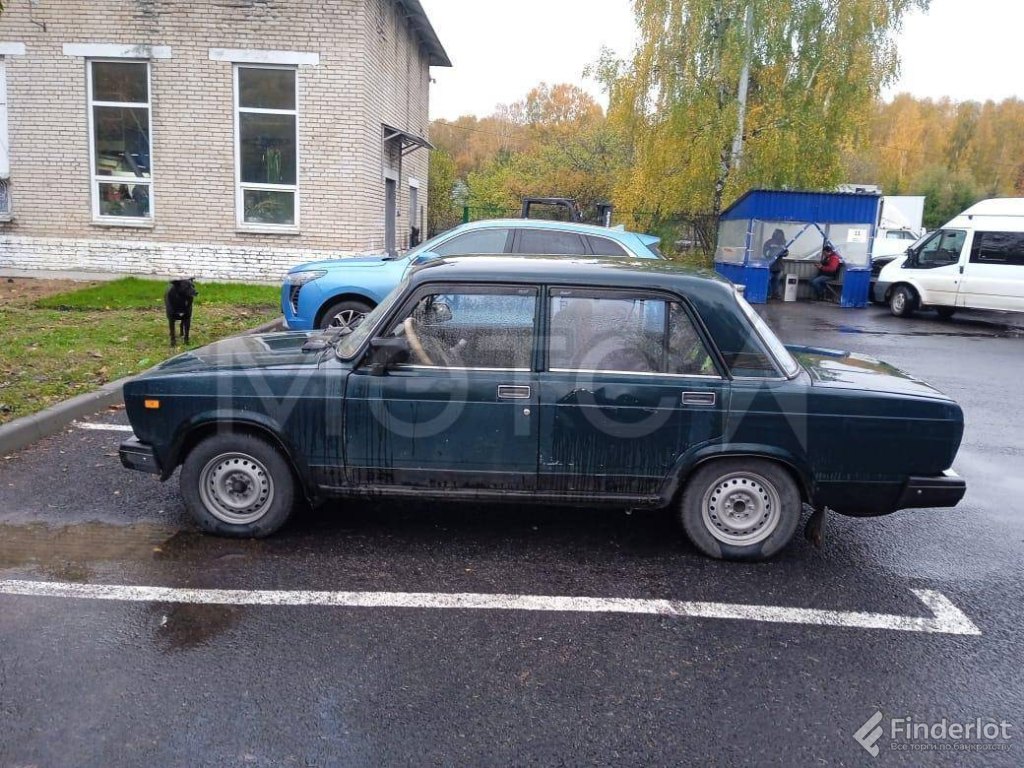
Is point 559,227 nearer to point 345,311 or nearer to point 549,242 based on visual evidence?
point 549,242

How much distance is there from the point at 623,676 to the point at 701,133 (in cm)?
1958

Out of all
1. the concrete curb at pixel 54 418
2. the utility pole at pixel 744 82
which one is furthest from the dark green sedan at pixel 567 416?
the utility pole at pixel 744 82

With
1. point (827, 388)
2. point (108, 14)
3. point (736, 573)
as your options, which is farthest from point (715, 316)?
point (108, 14)

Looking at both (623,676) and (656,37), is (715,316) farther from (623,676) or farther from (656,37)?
(656,37)

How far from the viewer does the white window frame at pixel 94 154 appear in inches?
596

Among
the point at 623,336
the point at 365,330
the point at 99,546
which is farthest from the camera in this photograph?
the point at 365,330

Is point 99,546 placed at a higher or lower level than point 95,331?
lower

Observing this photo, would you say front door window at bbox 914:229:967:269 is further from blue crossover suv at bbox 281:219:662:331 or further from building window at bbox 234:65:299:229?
building window at bbox 234:65:299:229

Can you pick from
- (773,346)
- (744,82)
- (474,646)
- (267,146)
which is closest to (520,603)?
(474,646)

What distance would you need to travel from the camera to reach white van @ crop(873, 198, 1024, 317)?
52.6ft

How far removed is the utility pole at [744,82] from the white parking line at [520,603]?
18.8 m

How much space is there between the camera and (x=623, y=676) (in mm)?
3357

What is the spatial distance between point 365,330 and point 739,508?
2.30m

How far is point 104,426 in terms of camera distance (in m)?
6.72
